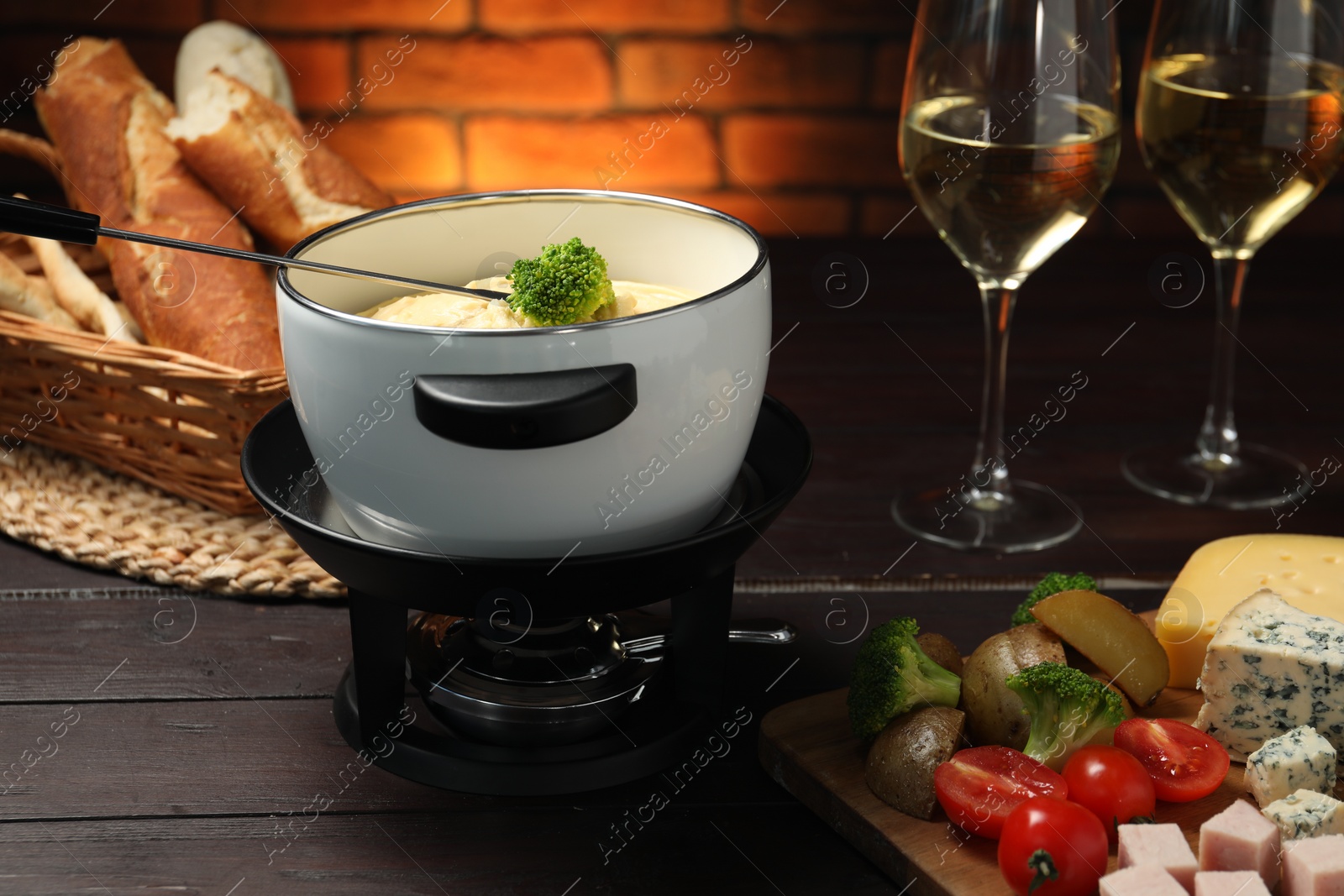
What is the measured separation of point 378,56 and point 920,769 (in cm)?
155

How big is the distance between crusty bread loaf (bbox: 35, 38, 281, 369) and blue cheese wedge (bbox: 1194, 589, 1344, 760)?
2.92 ft

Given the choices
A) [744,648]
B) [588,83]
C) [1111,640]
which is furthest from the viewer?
[588,83]

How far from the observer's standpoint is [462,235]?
0.94 meters

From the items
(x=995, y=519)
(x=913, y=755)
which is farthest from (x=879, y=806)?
(x=995, y=519)

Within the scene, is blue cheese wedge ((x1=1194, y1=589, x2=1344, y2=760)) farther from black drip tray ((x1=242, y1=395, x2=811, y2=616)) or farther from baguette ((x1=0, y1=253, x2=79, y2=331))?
baguette ((x1=0, y1=253, x2=79, y2=331))

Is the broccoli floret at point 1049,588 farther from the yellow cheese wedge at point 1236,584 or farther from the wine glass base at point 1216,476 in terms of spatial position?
the wine glass base at point 1216,476

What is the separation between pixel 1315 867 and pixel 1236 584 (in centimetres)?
33

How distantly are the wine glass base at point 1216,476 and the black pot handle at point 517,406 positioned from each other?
785mm

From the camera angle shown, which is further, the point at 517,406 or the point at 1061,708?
the point at 1061,708

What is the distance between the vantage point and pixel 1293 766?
0.82 meters

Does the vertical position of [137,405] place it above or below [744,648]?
above

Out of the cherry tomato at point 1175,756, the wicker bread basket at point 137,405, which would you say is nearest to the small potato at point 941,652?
the cherry tomato at point 1175,756

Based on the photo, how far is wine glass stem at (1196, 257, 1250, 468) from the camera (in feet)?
4.50

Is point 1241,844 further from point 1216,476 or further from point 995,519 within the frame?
point 1216,476
